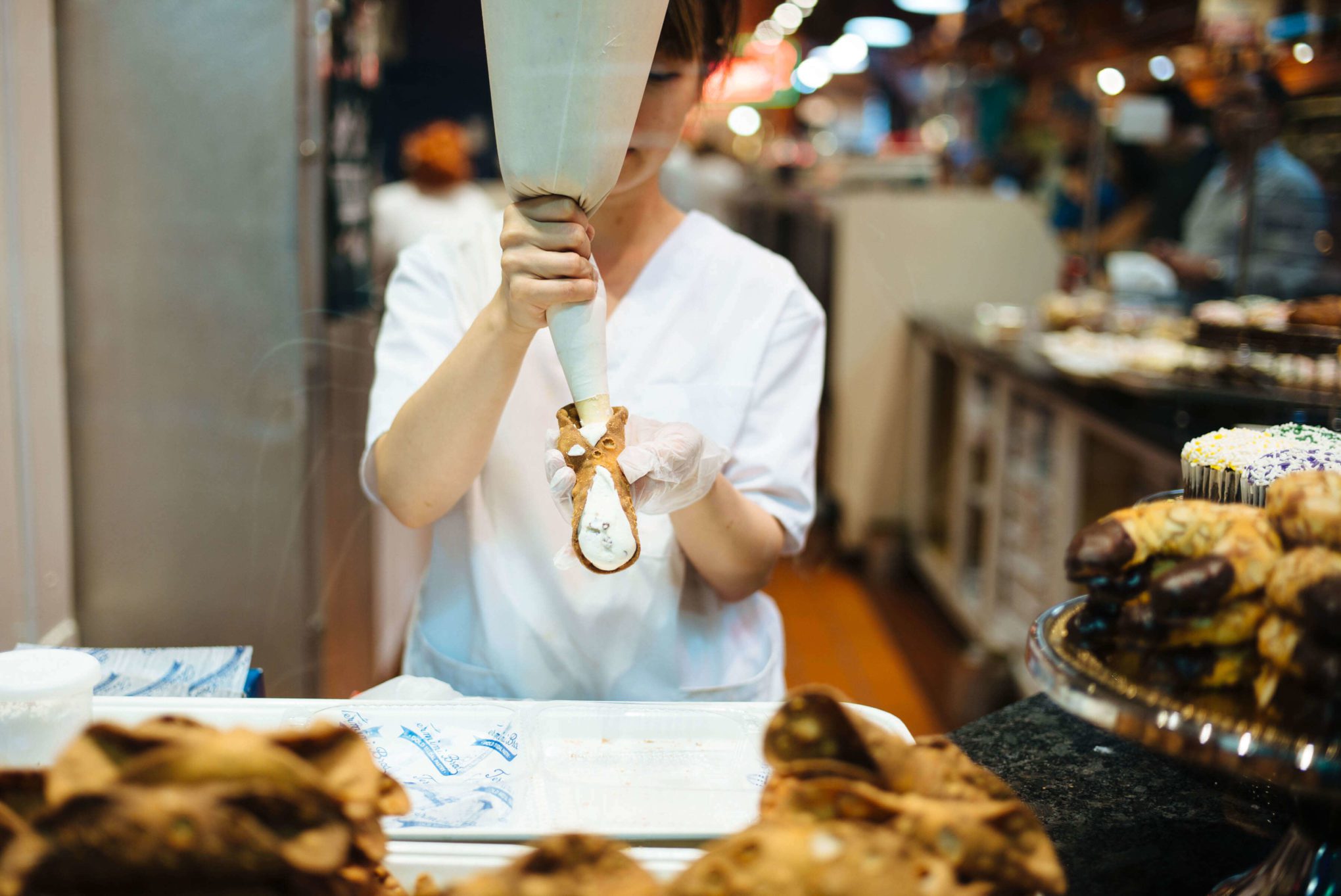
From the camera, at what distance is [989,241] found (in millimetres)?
3693

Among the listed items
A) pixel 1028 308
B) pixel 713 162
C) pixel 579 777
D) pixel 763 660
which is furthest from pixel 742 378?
pixel 1028 308

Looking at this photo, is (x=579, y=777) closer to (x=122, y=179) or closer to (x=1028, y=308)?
(x=122, y=179)

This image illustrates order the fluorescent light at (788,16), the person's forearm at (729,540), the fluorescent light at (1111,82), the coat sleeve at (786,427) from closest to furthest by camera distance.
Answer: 1. the person's forearm at (729,540)
2. the coat sleeve at (786,427)
3. the fluorescent light at (788,16)
4. the fluorescent light at (1111,82)

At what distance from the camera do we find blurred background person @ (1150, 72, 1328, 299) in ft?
7.68

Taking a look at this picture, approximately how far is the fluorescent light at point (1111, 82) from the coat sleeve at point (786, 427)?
8.60 ft

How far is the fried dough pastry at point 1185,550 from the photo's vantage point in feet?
2.06

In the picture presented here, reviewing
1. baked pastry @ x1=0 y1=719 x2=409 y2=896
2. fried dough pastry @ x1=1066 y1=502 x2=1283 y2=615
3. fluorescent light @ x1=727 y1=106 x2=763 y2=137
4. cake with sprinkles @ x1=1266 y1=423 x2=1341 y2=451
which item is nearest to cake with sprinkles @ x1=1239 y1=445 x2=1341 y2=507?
cake with sprinkles @ x1=1266 y1=423 x2=1341 y2=451

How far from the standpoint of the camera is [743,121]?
3.64 metres

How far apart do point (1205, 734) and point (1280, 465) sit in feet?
1.05

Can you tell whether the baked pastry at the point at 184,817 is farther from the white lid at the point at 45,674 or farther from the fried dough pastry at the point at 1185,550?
the fried dough pastry at the point at 1185,550

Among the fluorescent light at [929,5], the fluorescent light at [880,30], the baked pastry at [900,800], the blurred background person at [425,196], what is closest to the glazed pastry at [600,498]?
the baked pastry at [900,800]

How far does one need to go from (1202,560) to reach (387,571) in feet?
5.74

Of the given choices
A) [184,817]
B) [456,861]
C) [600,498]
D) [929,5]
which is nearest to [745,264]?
[600,498]

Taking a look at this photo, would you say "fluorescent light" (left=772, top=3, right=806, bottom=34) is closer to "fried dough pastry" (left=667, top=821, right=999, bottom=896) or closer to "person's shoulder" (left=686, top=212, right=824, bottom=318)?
"person's shoulder" (left=686, top=212, right=824, bottom=318)
